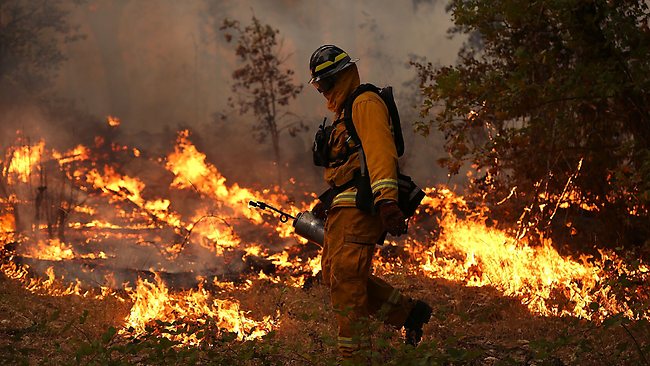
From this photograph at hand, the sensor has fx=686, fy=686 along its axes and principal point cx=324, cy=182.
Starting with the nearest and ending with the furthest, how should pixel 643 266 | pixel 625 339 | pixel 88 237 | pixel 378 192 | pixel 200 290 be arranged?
pixel 378 192
pixel 625 339
pixel 643 266
pixel 200 290
pixel 88 237

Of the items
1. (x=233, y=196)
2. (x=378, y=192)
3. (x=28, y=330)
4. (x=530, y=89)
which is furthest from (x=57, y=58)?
(x=378, y=192)

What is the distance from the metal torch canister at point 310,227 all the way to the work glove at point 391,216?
0.85 metres

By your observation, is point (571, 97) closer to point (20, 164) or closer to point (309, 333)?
point (309, 333)

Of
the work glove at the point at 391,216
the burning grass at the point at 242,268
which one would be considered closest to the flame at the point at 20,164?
the burning grass at the point at 242,268

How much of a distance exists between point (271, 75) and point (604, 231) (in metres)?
7.56

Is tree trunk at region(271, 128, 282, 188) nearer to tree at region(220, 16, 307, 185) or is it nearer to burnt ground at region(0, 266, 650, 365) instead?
tree at region(220, 16, 307, 185)

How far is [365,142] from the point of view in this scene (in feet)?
13.1

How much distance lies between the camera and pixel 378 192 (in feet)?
12.7

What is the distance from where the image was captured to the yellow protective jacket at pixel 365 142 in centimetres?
390

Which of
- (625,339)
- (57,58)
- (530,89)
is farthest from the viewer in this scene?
(57,58)

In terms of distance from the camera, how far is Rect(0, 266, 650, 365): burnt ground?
3.73m

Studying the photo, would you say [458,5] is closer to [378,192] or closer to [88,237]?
[378,192]

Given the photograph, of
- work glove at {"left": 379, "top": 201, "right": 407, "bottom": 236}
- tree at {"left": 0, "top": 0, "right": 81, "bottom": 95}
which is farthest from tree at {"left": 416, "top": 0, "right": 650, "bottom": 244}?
tree at {"left": 0, "top": 0, "right": 81, "bottom": 95}

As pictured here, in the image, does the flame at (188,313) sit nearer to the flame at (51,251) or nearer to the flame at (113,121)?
the flame at (51,251)
